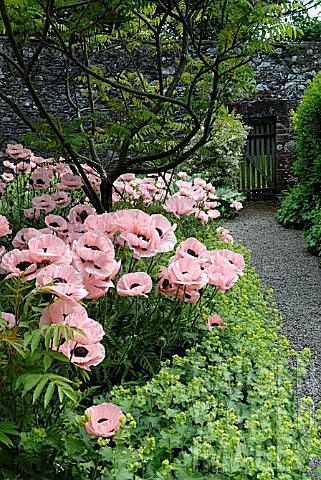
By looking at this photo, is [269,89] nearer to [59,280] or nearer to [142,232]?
[142,232]

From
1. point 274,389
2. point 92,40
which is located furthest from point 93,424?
point 92,40

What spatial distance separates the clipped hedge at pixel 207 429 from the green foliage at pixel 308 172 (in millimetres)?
5327

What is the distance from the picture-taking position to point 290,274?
650cm

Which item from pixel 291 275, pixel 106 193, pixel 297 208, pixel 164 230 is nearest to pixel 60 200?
pixel 106 193

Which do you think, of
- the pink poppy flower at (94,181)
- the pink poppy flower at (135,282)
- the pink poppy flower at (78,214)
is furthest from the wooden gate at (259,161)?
the pink poppy flower at (135,282)

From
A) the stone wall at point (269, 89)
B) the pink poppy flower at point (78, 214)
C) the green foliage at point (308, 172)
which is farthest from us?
the stone wall at point (269, 89)

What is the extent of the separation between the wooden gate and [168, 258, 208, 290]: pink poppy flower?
964cm

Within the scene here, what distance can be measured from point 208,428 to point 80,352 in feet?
1.57

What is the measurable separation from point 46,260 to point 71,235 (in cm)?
81

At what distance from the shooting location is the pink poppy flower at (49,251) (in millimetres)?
1823

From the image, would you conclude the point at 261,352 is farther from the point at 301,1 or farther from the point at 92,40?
the point at 92,40

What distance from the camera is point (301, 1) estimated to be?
356cm

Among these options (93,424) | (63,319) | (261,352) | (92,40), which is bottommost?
(261,352)

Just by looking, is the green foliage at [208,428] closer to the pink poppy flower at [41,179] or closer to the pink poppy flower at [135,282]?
the pink poppy flower at [135,282]
